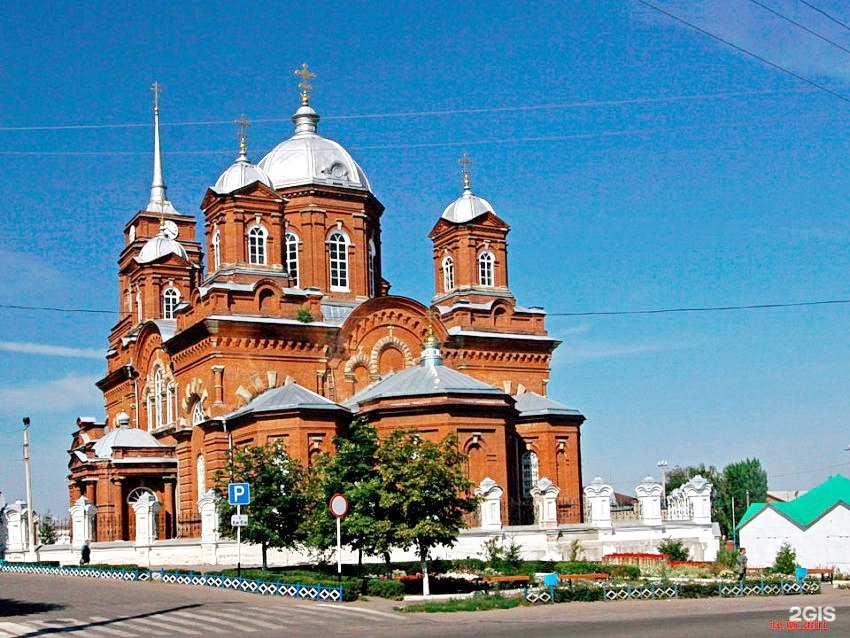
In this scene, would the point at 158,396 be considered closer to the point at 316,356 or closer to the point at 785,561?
the point at 316,356

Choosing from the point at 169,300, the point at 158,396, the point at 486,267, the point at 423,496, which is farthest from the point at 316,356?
the point at 423,496

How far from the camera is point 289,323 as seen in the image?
144 ft

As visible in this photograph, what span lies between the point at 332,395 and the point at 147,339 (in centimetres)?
A: 986

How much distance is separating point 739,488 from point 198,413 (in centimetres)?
4287

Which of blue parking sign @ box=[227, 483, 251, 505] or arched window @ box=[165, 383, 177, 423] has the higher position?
arched window @ box=[165, 383, 177, 423]

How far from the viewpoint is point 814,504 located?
3834cm

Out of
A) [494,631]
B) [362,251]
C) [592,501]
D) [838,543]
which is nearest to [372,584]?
[494,631]

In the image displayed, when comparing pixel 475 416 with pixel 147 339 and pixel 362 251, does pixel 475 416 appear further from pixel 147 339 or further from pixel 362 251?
pixel 147 339

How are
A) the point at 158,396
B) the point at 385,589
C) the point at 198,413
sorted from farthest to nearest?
the point at 158,396 → the point at 198,413 → the point at 385,589

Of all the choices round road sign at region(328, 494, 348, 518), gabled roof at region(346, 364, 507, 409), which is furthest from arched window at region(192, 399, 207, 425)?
round road sign at region(328, 494, 348, 518)

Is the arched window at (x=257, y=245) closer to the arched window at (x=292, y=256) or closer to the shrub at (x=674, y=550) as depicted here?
the arched window at (x=292, y=256)

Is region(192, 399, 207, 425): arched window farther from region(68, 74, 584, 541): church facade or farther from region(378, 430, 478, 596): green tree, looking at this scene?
region(378, 430, 478, 596): green tree

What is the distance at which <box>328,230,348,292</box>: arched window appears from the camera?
48406 millimetres

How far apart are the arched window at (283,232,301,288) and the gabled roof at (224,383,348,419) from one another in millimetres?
6347
